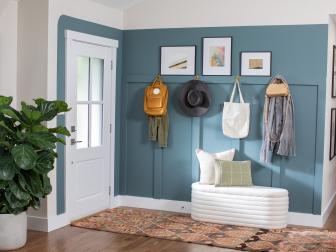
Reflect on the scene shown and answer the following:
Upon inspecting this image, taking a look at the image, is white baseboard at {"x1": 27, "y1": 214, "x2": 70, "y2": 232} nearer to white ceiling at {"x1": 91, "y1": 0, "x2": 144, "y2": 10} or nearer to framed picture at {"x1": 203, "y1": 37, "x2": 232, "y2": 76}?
framed picture at {"x1": 203, "y1": 37, "x2": 232, "y2": 76}

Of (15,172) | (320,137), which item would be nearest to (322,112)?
(320,137)

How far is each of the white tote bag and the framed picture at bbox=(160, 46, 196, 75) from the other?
583mm

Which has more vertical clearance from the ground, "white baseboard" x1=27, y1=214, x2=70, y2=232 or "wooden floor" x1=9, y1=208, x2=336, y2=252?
"white baseboard" x1=27, y1=214, x2=70, y2=232

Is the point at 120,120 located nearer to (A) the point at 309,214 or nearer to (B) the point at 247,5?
(B) the point at 247,5

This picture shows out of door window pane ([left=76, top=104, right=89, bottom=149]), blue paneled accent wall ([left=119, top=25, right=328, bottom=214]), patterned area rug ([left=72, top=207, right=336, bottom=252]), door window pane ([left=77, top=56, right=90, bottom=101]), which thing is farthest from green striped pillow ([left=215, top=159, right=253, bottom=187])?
door window pane ([left=77, top=56, right=90, bottom=101])

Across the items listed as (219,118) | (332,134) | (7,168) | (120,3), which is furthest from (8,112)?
(332,134)

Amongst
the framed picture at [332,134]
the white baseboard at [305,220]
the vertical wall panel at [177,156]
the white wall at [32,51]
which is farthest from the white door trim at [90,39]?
the white baseboard at [305,220]

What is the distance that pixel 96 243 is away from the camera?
16.1 ft

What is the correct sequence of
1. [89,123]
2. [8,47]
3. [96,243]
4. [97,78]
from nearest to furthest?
[96,243], [8,47], [89,123], [97,78]

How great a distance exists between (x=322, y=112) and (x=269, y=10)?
1217mm

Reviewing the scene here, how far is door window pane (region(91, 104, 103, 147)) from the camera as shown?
597 cm

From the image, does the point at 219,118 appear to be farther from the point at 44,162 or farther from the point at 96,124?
the point at 44,162

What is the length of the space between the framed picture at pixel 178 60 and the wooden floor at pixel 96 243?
2.03 meters

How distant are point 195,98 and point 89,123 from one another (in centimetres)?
120
